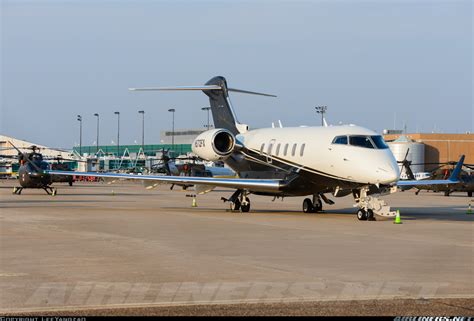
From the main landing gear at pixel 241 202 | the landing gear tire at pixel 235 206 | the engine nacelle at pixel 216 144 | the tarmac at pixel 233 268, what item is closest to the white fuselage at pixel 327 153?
the engine nacelle at pixel 216 144

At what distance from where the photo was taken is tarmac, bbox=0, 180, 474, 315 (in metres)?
9.37

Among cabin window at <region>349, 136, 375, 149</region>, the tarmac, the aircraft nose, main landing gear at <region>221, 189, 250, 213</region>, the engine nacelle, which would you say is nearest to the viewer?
the tarmac

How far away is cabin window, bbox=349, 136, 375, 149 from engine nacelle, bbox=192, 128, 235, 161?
20.6 ft

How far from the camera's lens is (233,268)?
42.4ft

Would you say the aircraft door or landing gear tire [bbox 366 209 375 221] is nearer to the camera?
landing gear tire [bbox 366 209 375 221]

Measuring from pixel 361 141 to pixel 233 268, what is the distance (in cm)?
1388

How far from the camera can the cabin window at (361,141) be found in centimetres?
2575

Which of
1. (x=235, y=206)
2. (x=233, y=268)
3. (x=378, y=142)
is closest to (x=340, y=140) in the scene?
(x=378, y=142)

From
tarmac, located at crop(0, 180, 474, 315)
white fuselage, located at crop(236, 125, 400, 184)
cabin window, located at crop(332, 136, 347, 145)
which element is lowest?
tarmac, located at crop(0, 180, 474, 315)

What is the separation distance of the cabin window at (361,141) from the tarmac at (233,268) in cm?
332

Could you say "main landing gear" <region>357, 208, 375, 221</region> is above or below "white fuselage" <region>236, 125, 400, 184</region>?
below

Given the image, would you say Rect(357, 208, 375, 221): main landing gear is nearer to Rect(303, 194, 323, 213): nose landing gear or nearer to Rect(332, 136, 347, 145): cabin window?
Rect(332, 136, 347, 145): cabin window

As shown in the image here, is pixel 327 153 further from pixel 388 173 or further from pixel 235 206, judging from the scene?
pixel 235 206

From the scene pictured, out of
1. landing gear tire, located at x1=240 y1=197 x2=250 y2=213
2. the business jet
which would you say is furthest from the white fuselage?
landing gear tire, located at x1=240 y1=197 x2=250 y2=213
